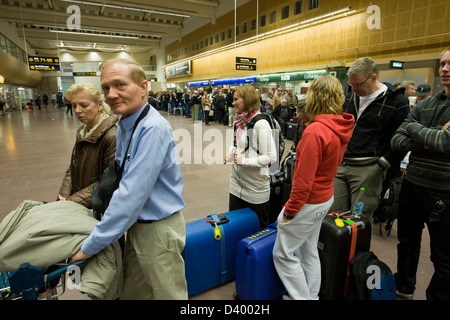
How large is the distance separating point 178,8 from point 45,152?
1479 cm

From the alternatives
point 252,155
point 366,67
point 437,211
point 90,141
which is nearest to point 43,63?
point 90,141

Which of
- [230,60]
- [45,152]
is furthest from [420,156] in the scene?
[230,60]

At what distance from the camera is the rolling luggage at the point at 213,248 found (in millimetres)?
1945

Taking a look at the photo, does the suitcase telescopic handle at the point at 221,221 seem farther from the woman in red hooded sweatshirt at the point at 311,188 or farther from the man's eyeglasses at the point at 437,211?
the man's eyeglasses at the point at 437,211

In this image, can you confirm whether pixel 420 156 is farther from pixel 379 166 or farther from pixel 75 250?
pixel 75 250

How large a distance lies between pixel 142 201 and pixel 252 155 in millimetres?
1374

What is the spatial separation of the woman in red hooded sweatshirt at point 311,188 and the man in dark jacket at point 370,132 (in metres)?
0.57

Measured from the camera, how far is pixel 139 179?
112 cm

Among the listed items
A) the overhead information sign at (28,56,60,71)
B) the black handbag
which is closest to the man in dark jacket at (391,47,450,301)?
the black handbag

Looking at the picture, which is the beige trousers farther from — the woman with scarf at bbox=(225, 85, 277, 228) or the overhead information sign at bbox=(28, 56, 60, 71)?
the overhead information sign at bbox=(28, 56, 60, 71)

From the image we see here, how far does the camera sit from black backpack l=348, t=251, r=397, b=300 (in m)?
1.76

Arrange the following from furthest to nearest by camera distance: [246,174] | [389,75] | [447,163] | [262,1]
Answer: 1. [262,1]
2. [389,75]
3. [246,174]
4. [447,163]

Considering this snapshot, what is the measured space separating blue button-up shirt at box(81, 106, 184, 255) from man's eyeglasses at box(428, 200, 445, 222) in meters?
1.72

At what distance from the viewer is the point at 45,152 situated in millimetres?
7062
